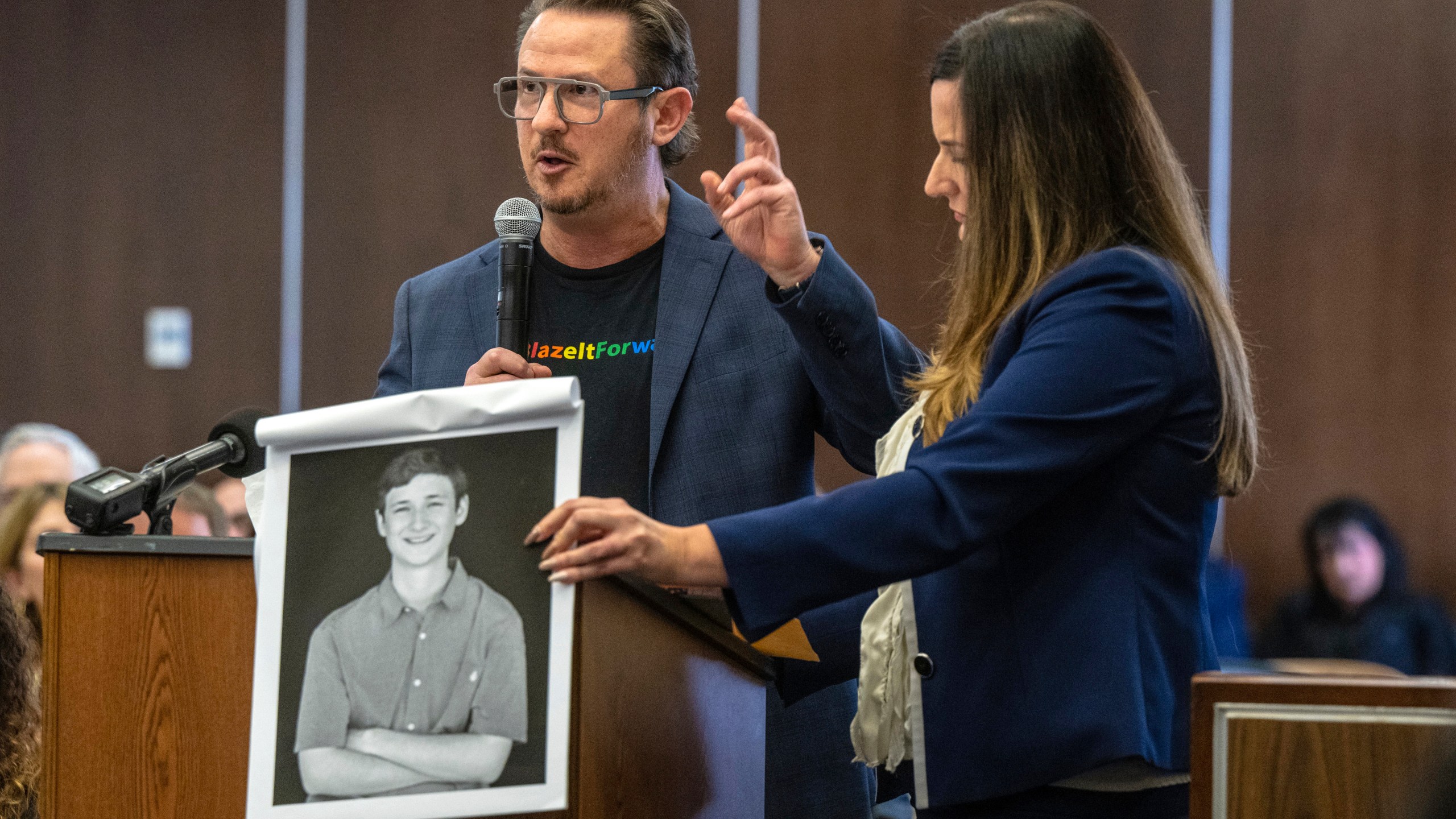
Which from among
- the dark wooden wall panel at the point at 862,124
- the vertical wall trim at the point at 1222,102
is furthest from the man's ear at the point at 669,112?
the vertical wall trim at the point at 1222,102

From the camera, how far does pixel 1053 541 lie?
129 cm

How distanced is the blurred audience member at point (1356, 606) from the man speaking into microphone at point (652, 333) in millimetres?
3369

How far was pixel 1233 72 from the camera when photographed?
5.20 meters

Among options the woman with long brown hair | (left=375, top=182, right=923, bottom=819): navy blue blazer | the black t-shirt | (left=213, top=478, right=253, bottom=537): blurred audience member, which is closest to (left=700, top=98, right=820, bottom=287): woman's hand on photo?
(left=375, top=182, right=923, bottom=819): navy blue blazer

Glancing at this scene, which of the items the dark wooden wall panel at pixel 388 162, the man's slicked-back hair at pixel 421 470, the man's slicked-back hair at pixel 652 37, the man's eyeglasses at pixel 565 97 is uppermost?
the dark wooden wall panel at pixel 388 162

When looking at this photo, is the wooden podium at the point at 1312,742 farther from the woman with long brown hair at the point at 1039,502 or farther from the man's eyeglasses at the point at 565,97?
the man's eyeglasses at the point at 565,97

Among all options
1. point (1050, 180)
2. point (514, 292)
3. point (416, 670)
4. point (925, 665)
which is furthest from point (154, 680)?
point (1050, 180)

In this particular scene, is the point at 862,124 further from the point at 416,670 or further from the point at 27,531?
the point at 416,670

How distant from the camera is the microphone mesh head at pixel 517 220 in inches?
72.3

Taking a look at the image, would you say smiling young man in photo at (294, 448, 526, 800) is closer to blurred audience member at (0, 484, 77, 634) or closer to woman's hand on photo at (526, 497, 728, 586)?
woman's hand on photo at (526, 497, 728, 586)

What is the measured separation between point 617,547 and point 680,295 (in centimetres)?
96

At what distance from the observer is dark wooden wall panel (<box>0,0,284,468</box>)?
18.7 ft

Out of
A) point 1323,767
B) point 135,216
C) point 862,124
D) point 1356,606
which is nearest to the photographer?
point 1323,767

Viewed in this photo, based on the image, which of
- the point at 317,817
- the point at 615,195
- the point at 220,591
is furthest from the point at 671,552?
the point at 615,195
